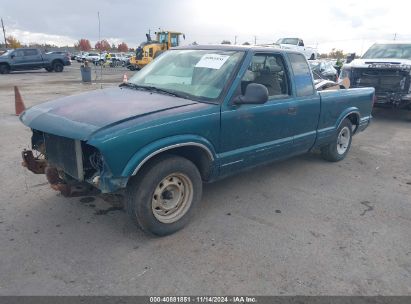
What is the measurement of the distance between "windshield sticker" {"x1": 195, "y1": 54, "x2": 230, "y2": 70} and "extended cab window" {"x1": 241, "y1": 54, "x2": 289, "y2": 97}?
0.99ft

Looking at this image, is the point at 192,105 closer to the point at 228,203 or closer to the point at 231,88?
the point at 231,88

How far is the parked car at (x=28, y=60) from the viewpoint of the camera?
24217 millimetres

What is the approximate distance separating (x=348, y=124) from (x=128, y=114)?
405 centimetres

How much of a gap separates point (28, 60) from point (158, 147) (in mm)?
25823

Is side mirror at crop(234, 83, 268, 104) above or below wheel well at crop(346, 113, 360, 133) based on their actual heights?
above

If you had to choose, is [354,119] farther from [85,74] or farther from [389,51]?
[85,74]

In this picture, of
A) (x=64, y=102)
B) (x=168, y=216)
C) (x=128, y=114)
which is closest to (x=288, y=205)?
(x=168, y=216)

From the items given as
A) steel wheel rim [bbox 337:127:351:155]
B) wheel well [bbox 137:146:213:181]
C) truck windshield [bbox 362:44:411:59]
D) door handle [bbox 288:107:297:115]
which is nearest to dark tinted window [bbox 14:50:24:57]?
truck windshield [bbox 362:44:411:59]

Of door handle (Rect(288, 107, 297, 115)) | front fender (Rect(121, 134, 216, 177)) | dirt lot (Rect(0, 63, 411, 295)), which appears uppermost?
door handle (Rect(288, 107, 297, 115))

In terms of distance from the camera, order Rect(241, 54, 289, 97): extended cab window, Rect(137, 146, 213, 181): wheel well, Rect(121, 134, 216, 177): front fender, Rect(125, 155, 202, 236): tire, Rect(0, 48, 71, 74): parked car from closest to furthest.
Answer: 1. Rect(121, 134, 216, 177): front fender
2. Rect(125, 155, 202, 236): tire
3. Rect(137, 146, 213, 181): wheel well
4. Rect(241, 54, 289, 97): extended cab window
5. Rect(0, 48, 71, 74): parked car

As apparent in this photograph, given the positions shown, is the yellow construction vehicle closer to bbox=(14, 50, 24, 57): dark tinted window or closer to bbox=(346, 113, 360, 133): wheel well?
bbox=(14, 50, 24, 57): dark tinted window

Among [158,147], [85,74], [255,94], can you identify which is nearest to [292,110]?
[255,94]

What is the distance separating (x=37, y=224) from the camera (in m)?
3.57

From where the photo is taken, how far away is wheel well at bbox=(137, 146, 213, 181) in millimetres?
3496
